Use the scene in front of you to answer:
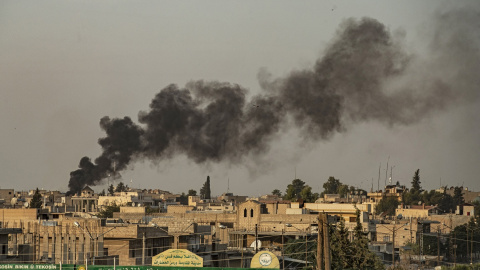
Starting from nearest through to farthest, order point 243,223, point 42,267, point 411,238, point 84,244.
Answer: point 42,267 < point 84,244 < point 243,223 < point 411,238

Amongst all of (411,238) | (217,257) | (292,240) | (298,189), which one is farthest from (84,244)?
(298,189)

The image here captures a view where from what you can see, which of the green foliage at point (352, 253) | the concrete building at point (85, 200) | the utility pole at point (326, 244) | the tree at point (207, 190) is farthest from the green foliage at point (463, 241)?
the tree at point (207, 190)

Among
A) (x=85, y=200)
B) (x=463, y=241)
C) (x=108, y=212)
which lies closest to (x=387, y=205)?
(x=85, y=200)

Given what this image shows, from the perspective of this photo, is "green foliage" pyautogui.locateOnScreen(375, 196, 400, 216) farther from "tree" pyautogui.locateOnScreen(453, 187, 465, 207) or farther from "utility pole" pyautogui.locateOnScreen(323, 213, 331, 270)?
"utility pole" pyautogui.locateOnScreen(323, 213, 331, 270)

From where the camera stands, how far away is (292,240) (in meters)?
76.4

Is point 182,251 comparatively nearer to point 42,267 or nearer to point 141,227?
→ point 42,267

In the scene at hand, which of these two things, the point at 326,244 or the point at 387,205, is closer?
the point at 326,244

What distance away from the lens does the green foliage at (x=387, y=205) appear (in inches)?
6344

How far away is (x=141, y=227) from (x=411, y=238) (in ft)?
132

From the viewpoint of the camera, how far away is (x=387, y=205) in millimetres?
164750

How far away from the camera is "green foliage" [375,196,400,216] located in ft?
529

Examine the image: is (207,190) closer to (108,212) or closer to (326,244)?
(108,212)

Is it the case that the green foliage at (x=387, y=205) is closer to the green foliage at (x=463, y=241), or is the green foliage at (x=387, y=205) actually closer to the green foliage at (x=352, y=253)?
the green foliage at (x=463, y=241)

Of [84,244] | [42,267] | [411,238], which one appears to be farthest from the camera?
[411,238]
